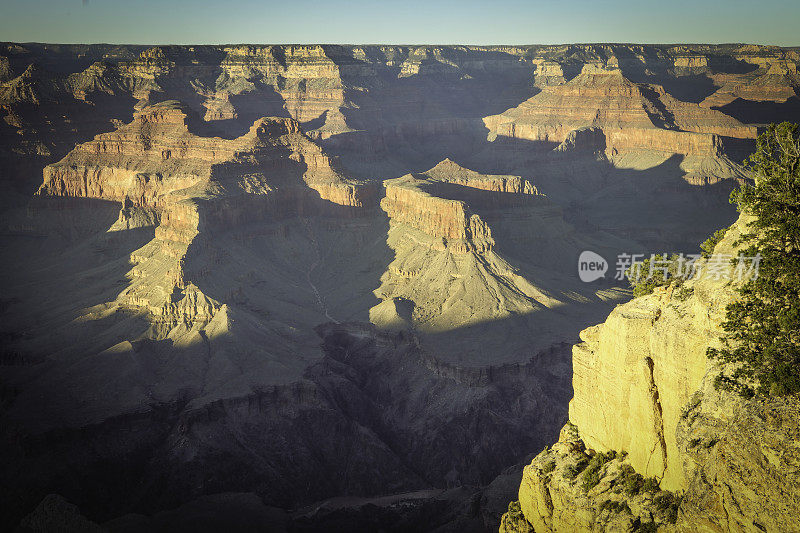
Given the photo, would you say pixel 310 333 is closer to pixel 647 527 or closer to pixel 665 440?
pixel 665 440

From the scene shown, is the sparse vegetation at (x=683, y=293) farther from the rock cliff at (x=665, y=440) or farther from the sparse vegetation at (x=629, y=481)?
the sparse vegetation at (x=629, y=481)

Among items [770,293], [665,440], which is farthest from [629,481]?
[770,293]

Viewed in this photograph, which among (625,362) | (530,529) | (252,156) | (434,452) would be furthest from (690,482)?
(252,156)

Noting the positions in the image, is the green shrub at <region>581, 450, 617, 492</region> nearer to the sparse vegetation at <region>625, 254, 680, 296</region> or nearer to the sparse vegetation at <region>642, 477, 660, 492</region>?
the sparse vegetation at <region>642, 477, 660, 492</region>

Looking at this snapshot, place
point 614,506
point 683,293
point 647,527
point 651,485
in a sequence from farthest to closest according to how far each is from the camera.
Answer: point 683,293 → point 614,506 → point 651,485 → point 647,527

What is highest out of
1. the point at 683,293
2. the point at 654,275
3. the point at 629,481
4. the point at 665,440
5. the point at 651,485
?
the point at 683,293

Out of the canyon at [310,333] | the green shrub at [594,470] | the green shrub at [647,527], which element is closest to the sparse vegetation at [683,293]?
the canyon at [310,333]

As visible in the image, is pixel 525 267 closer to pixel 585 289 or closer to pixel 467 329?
pixel 585 289
